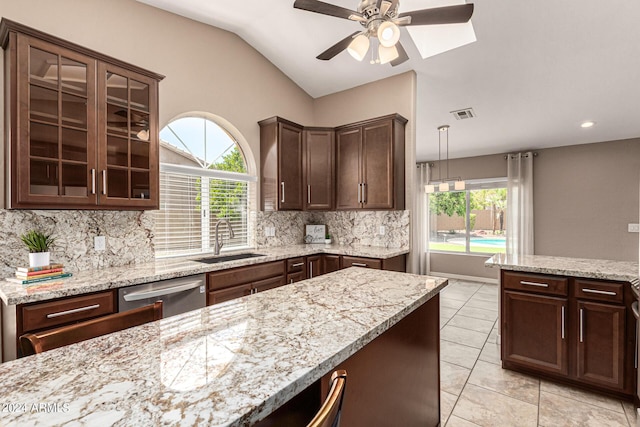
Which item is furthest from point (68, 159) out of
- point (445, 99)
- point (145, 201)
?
point (445, 99)

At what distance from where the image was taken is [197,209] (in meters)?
3.29

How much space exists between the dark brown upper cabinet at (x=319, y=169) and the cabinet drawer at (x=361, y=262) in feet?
2.69

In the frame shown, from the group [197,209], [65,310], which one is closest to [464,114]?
[197,209]

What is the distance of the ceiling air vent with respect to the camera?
4054 millimetres

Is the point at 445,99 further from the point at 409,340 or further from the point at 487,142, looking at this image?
the point at 409,340

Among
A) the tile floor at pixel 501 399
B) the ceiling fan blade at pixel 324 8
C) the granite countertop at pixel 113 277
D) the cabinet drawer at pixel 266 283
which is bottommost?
the tile floor at pixel 501 399

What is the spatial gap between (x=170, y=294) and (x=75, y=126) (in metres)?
1.37

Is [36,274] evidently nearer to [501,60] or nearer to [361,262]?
[361,262]

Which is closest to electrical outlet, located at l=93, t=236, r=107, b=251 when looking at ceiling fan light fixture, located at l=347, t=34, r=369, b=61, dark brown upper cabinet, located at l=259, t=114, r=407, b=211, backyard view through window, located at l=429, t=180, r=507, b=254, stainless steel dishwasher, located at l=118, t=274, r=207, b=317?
stainless steel dishwasher, located at l=118, t=274, r=207, b=317

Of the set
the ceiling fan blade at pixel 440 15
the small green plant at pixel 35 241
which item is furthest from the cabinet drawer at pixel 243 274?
the ceiling fan blade at pixel 440 15

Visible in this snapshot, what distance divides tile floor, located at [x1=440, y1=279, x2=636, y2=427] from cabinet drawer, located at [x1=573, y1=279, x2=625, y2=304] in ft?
2.44

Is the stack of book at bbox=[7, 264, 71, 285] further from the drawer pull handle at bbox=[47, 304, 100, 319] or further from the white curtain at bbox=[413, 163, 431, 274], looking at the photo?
the white curtain at bbox=[413, 163, 431, 274]

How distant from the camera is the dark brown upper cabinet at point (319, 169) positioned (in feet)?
12.9

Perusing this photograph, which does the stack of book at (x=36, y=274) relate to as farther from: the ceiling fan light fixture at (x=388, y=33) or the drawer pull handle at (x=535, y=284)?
the drawer pull handle at (x=535, y=284)
